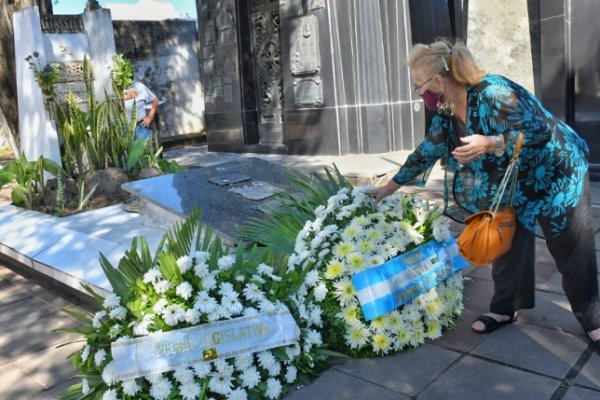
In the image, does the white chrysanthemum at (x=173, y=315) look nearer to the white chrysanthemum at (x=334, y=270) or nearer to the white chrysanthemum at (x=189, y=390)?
the white chrysanthemum at (x=189, y=390)

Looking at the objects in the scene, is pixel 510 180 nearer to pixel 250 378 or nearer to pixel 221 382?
pixel 250 378

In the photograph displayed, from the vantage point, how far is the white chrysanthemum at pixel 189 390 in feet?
7.76

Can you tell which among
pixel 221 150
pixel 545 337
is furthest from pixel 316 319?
pixel 221 150

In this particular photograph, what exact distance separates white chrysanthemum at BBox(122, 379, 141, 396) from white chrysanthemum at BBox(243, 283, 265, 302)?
60 cm

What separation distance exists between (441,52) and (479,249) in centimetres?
88

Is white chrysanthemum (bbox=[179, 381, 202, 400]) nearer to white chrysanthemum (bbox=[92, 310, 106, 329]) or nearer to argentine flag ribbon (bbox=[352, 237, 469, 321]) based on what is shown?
white chrysanthemum (bbox=[92, 310, 106, 329])

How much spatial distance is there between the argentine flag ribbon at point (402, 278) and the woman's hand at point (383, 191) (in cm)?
33

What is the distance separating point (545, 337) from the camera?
284cm

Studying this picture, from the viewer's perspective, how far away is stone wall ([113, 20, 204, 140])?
46.5 feet

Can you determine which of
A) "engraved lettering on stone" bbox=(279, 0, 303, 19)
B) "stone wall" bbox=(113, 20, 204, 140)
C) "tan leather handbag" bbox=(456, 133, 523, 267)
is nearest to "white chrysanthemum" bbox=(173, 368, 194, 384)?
"tan leather handbag" bbox=(456, 133, 523, 267)

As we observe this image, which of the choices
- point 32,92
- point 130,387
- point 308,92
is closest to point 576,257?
point 130,387

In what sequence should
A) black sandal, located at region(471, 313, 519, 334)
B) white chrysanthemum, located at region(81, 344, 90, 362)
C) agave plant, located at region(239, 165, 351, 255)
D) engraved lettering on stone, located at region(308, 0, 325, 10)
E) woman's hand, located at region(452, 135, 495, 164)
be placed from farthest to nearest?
engraved lettering on stone, located at region(308, 0, 325, 10)
agave plant, located at region(239, 165, 351, 255)
black sandal, located at region(471, 313, 519, 334)
white chrysanthemum, located at region(81, 344, 90, 362)
woman's hand, located at region(452, 135, 495, 164)

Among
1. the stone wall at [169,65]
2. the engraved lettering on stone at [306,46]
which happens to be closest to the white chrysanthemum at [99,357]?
the engraved lettering on stone at [306,46]

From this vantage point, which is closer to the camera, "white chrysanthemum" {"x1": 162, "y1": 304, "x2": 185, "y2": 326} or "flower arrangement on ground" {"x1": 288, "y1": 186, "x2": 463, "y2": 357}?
"white chrysanthemum" {"x1": 162, "y1": 304, "x2": 185, "y2": 326}
